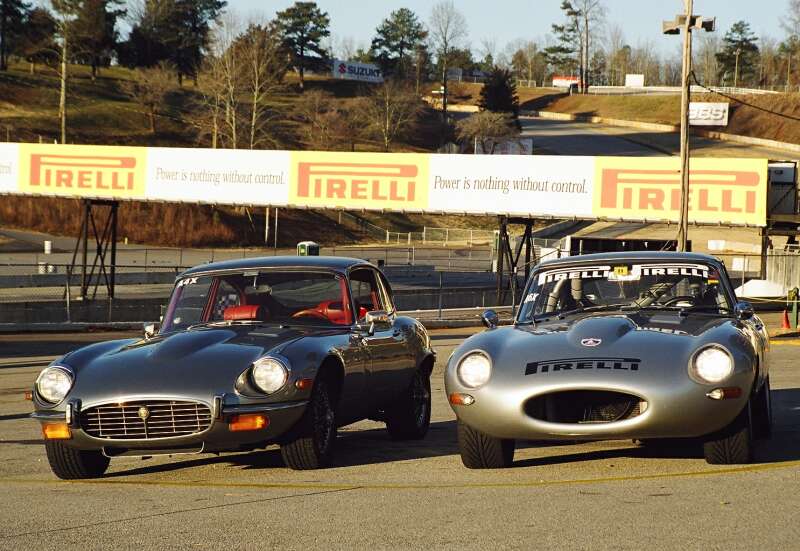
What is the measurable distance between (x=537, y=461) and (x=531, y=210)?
101 feet

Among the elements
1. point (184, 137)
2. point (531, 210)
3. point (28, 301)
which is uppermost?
point (184, 137)

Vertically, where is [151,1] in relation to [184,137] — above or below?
above

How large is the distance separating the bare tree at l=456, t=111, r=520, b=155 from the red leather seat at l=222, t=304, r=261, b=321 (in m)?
96.0

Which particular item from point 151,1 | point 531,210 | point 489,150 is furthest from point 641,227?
point 151,1

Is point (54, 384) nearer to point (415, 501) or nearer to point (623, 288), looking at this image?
point (415, 501)

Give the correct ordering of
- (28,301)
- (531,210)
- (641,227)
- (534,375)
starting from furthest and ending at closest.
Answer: (641,227), (531,210), (28,301), (534,375)

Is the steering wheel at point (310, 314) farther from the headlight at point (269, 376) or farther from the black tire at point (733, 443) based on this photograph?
the black tire at point (733, 443)

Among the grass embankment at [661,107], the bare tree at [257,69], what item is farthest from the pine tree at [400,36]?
the bare tree at [257,69]

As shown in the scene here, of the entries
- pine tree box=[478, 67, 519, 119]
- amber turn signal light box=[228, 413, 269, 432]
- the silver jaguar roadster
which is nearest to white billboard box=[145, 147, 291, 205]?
the silver jaguar roadster

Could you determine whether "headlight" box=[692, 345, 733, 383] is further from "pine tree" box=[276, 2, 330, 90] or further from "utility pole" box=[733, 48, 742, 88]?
"utility pole" box=[733, 48, 742, 88]

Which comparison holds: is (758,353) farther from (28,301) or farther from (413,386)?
(28,301)

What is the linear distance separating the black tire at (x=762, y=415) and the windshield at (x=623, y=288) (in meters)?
0.73

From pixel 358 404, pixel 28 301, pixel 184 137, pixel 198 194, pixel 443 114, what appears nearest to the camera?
pixel 358 404

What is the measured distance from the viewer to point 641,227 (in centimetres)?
7612
